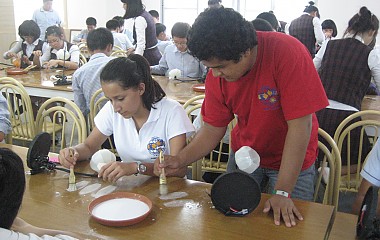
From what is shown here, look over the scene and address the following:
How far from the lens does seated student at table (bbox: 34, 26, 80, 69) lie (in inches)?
164

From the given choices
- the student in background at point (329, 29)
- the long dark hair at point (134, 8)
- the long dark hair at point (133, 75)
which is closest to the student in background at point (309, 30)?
the student in background at point (329, 29)

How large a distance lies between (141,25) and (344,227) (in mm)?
3826

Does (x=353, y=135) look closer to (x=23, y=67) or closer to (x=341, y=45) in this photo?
(x=341, y=45)

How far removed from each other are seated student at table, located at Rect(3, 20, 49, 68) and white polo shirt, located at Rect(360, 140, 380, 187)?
3.76 metres

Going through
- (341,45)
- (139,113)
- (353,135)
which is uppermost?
(341,45)

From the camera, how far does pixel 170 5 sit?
29.9ft

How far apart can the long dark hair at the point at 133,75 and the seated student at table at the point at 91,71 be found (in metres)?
1.26

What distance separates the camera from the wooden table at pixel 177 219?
3.53 feet

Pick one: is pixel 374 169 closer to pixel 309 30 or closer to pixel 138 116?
pixel 138 116

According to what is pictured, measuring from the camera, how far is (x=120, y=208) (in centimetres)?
120

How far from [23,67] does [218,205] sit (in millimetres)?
3597

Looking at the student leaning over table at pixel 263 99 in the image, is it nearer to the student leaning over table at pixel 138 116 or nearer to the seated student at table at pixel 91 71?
the student leaning over table at pixel 138 116

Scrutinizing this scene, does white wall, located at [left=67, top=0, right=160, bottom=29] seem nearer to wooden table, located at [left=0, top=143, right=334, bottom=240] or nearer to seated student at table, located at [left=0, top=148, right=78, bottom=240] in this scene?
wooden table, located at [left=0, top=143, right=334, bottom=240]

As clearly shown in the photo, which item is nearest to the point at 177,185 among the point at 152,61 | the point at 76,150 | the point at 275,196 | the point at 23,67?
the point at 275,196
